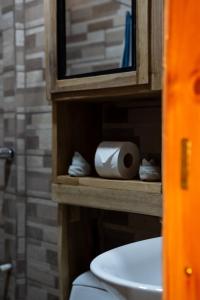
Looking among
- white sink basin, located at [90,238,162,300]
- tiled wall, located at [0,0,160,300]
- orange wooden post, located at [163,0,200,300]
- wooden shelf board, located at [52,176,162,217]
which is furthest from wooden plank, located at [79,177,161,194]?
orange wooden post, located at [163,0,200,300]

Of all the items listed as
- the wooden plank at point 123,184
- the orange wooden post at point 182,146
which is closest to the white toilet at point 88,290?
the wooden plank at point 123,184

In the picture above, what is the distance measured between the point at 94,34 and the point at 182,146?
117cm

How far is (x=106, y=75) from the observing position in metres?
1.27

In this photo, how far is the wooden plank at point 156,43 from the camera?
3.72 ft

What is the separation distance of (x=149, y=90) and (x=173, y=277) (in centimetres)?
74

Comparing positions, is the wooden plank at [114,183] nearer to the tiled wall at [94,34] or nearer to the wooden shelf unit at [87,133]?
the wooden shelf unit at [87,133]

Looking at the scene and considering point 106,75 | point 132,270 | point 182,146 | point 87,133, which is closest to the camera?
point 182,146

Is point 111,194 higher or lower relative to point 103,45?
lower

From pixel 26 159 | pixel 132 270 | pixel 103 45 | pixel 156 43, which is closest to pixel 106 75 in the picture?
pixel 156 43

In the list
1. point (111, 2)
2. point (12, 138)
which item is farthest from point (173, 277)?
point (12, 138)

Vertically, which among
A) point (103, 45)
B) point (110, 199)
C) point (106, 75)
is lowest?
point (110, 199)

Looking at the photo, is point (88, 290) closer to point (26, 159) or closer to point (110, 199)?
point (110, 199)

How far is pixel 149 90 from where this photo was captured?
1.17m

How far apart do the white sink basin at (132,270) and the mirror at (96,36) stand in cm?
54
